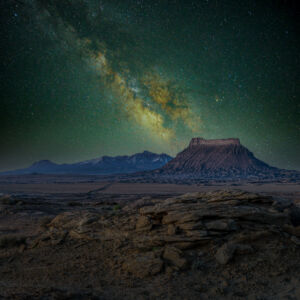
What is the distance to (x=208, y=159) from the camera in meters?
193

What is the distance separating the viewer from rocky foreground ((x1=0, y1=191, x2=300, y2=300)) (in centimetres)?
650

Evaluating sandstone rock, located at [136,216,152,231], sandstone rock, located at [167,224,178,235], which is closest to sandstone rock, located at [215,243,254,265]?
sandstone rock, located at [167,224,178,235]

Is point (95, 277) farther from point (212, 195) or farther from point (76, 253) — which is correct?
point (212, 195)

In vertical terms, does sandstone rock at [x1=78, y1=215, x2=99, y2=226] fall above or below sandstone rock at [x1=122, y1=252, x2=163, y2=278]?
above

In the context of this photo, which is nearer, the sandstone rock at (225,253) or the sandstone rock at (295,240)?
the sandstone rock at (225,253)

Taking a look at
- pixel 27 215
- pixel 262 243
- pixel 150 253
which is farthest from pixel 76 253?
pixel 27 215

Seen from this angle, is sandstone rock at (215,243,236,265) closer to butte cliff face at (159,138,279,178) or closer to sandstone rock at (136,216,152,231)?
sandstone rock at (136,216,152,231)

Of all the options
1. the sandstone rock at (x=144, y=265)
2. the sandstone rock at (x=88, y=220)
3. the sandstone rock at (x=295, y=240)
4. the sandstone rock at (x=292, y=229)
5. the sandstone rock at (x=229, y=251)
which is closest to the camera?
the sandstone rock at (x=144, y=265)

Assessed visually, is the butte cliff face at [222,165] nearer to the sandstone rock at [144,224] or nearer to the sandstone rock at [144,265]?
the sandstone rock at [144,224]

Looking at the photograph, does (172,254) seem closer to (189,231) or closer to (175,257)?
(175,257)

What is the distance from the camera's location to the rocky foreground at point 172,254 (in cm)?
650

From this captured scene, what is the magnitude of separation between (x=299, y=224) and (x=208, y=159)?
7522 inches

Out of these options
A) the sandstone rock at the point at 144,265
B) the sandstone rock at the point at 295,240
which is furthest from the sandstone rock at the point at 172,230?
the sandstone rock at the point at 295,240

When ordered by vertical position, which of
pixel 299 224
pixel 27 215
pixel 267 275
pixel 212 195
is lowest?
pixel 27 215
